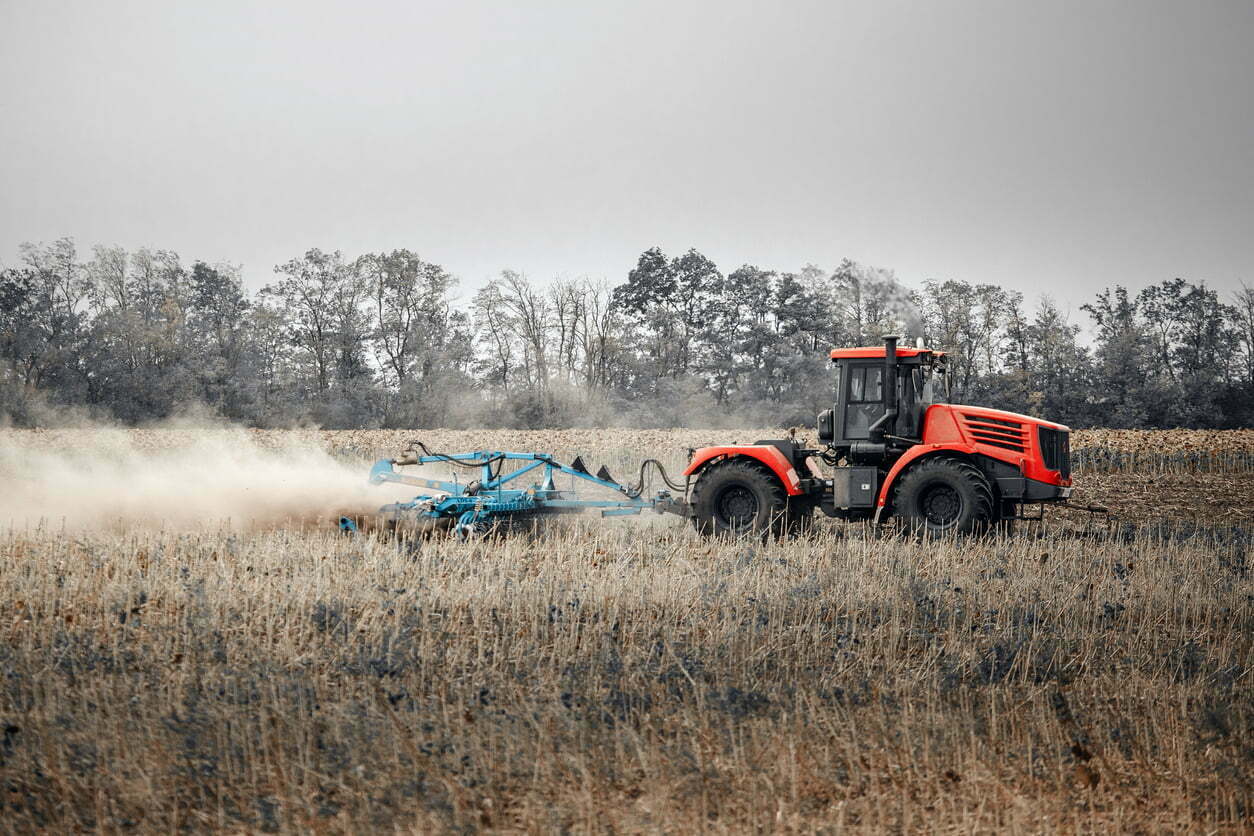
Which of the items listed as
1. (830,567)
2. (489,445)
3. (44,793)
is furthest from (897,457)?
(489,445)

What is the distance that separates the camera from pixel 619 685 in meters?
6.21

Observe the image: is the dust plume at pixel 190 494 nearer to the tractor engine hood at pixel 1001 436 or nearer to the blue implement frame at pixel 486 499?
the blue implement frame at pixel 486 499

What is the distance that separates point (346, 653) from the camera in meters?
6.63

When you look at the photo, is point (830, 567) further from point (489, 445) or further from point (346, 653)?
point (489, 445)

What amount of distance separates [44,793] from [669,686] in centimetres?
328

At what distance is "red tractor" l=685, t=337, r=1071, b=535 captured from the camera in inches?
449

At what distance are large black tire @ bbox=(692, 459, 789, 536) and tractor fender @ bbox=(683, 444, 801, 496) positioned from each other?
93 mm

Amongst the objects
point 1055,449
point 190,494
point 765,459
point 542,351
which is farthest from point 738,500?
point 542,351

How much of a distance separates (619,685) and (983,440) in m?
6.91

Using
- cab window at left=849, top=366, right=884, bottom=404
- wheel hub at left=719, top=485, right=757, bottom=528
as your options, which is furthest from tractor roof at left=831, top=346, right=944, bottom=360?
wheel hub at left=719, top=485, right=757, bottom=528

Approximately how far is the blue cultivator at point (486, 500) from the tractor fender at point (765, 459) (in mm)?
566

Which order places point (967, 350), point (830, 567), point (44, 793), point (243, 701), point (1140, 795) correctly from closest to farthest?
1. point (44, 793)
2. point (1140, 795)
3. point (243, 701)
4. point (830, 567)
5. point (967, 350)

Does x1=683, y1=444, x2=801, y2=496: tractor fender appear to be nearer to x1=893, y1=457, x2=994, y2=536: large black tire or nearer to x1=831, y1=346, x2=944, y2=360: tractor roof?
x1=893, y1=457, x2=994, y2=536: large black tire

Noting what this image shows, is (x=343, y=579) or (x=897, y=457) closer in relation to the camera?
(x=343, y=579)
